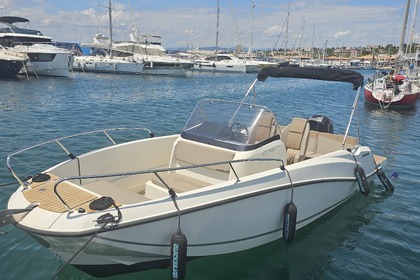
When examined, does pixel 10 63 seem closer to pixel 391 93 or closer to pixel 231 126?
pixel 391 93

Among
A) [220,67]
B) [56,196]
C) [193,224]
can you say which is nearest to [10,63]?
[56,196]

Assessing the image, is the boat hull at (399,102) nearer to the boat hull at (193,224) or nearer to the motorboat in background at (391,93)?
the motorboat in background at (391,93)

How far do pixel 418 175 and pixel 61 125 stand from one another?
1215 cm

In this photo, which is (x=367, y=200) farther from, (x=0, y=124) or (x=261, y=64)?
(x=261, y=64)

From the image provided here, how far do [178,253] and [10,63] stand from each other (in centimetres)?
3002

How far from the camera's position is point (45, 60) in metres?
33.9

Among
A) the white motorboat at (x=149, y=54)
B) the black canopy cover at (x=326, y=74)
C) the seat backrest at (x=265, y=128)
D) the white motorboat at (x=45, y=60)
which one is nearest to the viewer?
the seat backrest at (x=265, y=128)

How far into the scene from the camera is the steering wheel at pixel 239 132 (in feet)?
18.0

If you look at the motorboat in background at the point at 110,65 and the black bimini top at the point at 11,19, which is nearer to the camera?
the black bimini top at the point at 11,19

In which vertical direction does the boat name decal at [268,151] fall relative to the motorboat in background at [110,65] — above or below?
below

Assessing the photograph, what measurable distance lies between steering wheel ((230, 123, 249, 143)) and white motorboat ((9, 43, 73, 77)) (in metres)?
32.4

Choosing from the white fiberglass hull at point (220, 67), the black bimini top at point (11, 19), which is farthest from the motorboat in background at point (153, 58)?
the black bimini top at point (11, 19)

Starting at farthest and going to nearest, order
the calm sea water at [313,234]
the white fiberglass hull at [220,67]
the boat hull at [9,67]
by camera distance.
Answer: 1. the white fiberglass hull at [220,67]
2. the boat hull at [9,67]
3. the calm sea water at [313,234]

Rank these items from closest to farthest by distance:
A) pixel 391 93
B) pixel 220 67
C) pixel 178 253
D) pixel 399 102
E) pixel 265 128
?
pixel 178 253 → pixel 265 128 → pixel 399 102 → pixel 391 93 → pixel 220 67
